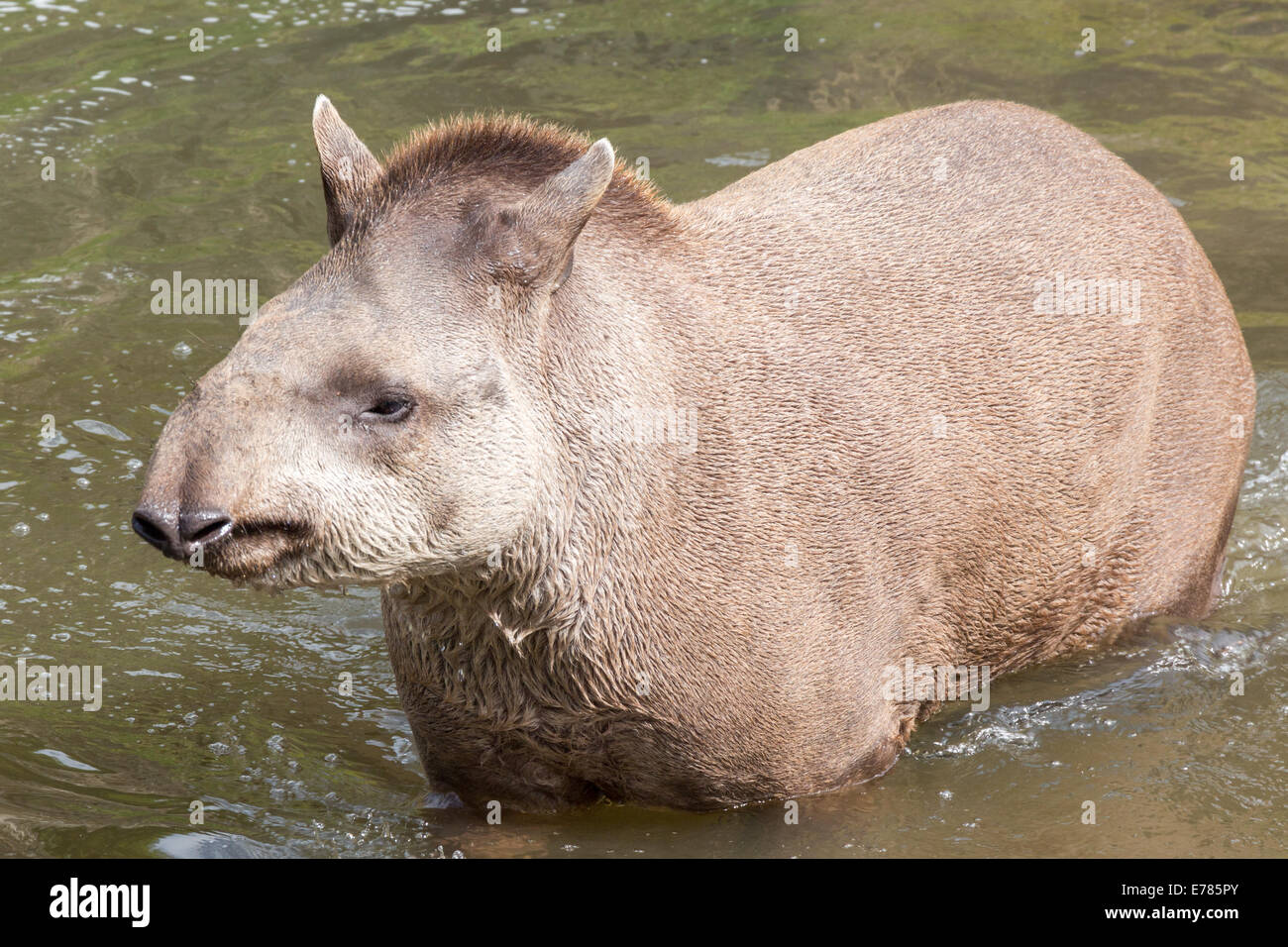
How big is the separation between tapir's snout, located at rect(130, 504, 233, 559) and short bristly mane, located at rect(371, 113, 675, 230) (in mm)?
1279

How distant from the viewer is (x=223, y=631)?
7445 millimetres

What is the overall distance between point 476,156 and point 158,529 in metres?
1.67

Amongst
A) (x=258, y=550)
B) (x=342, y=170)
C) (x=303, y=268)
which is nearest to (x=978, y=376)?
(x=342, y=170)

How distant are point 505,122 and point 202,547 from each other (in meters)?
1.76

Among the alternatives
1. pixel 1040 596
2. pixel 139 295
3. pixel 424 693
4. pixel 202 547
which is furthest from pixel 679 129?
pixel 202 547

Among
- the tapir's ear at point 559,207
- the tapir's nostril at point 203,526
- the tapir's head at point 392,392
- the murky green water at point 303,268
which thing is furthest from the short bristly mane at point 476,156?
the murky green water at point 303,268

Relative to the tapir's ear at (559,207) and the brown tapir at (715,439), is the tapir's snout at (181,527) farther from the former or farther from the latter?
the tapir's ear at (559,207)

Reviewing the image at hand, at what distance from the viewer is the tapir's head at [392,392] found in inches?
168

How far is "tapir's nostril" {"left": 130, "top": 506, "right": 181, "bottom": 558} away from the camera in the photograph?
13.4ft

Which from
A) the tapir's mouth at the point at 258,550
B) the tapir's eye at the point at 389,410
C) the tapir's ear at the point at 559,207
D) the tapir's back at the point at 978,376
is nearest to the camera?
the tapir's mouth at the point at 258,550

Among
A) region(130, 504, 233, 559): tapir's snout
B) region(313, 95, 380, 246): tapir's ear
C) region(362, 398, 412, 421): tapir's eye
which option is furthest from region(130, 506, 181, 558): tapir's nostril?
region(313, 95, 380, 246): tapir's ear

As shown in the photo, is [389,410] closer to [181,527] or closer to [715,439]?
[181,527]
